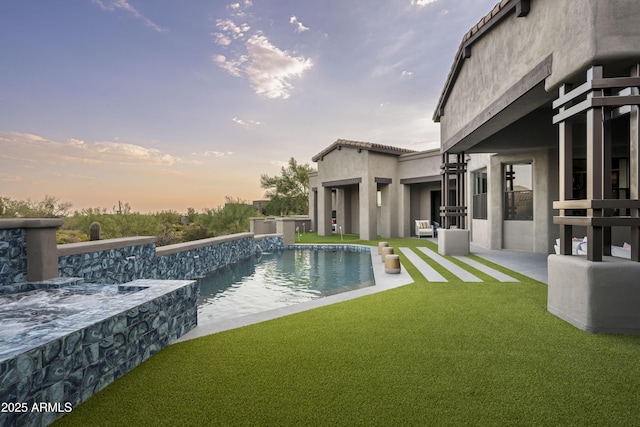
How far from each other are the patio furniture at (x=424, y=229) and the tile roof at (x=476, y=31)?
8.43m

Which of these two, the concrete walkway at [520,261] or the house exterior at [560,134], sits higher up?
the house exterior at [560,134]

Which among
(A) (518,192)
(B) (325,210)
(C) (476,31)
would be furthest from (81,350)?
(B) (325,210)

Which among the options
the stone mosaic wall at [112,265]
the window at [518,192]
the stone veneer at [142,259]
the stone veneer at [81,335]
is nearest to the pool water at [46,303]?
the stone veneer at [81,335]

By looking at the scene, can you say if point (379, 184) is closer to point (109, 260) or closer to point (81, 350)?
point (109, 260)

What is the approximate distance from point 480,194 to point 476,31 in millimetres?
8039

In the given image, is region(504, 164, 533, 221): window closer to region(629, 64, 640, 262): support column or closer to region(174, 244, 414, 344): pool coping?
region(174, 244, 414, 344): pool coping

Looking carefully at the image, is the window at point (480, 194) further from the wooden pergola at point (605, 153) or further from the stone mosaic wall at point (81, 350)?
the stone mosaic wall at point (81, 350)

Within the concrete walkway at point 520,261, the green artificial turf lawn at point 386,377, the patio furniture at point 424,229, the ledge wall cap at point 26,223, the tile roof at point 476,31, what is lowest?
the concrete walkway at point 520,261

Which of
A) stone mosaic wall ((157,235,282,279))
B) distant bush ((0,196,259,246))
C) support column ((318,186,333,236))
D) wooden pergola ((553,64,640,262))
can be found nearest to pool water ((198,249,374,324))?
stone mosaic wall ((157,235,282,279))

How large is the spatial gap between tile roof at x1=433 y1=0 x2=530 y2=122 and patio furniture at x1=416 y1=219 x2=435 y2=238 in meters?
8.43

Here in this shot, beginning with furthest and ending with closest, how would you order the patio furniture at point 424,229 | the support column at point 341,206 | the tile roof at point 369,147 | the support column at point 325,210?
1. the support column at point 341,206
2. the support column at point 325,210
3. the patio furniture at point 424,229
4. the tile roof at point 369,147

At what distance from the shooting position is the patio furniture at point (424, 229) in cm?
A: 1816

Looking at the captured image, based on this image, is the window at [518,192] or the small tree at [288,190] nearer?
the window at [518,192]

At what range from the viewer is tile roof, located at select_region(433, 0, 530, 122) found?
5.87 metres
